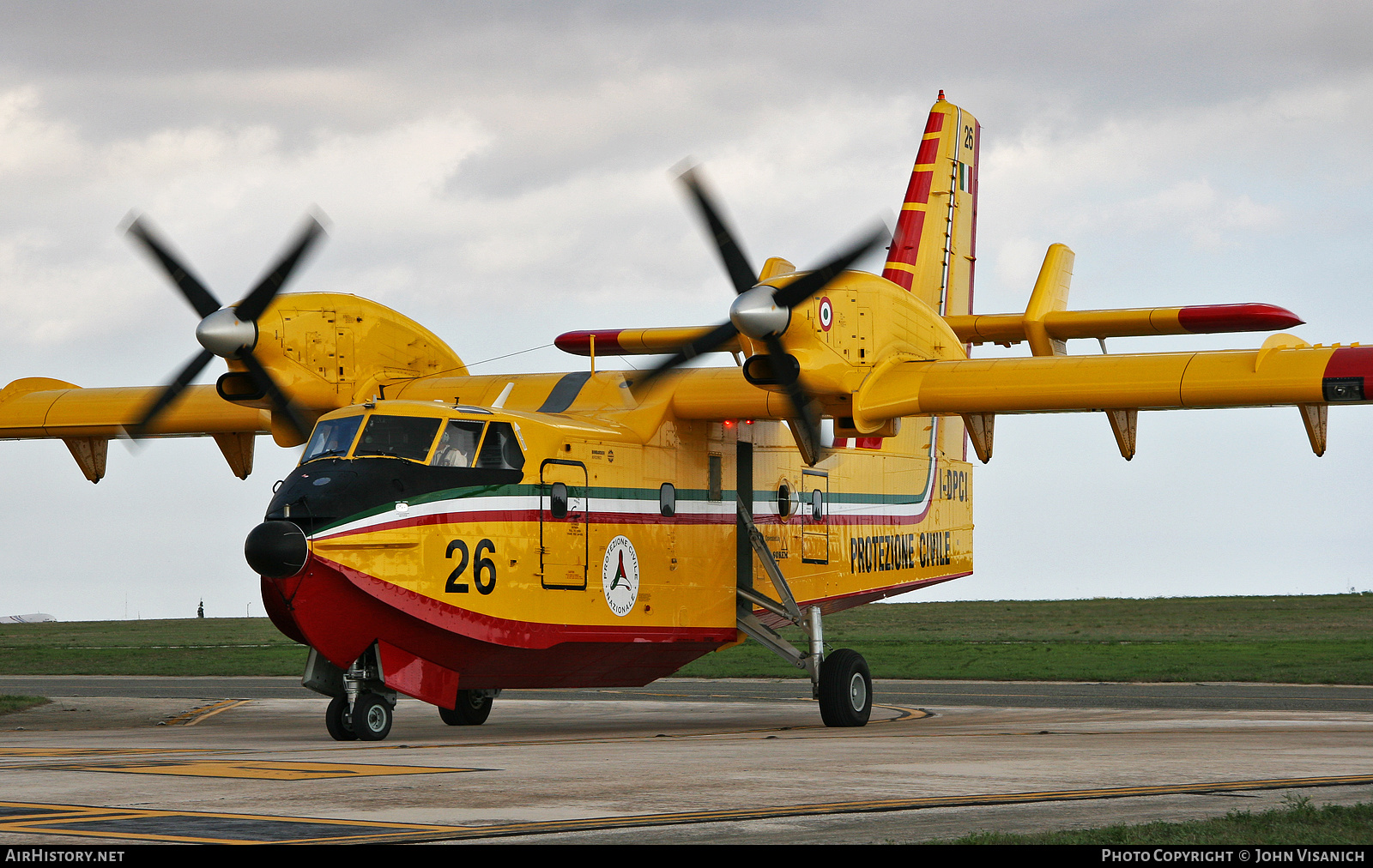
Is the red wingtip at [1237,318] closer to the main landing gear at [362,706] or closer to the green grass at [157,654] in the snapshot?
the main landing gear at [362,706]

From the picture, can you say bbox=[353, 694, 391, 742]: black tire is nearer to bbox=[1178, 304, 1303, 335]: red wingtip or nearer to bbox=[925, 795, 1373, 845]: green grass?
bbox=[925, 795, 1373, 845]: green grass

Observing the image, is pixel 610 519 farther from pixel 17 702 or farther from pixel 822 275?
pixel 17 702

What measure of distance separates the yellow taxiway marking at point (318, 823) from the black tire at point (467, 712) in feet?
34.2

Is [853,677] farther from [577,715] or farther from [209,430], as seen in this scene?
[209,430]

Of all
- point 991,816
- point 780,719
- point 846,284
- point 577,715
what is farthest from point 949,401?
point 991,816

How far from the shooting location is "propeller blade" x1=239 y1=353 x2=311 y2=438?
63.2 ft

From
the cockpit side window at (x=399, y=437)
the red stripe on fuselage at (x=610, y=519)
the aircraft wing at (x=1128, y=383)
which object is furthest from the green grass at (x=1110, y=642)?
the cockpit side window at (x=399, y=437)

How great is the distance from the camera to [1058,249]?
74.5ft

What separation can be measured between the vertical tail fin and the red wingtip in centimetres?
464

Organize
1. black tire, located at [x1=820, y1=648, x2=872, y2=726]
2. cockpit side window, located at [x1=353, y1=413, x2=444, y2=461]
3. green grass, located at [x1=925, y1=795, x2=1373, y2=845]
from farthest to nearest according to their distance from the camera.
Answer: black tire, located at [x1=820, y1=648, x2=872, y2=726] < cockpit side window, located at [x1=353, y1=413, x2=444, y2=461] < green grass, located at [x1=925, y1=795, x2=1373, y2=845]

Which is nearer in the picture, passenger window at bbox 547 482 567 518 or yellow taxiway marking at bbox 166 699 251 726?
passenger window at bbox 547 482 567 518

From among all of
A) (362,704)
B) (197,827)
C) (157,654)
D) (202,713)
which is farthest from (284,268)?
(157,654)

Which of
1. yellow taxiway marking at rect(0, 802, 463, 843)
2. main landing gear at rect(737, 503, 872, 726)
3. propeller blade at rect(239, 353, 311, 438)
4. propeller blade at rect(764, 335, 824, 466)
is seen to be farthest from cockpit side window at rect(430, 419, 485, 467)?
yellow taxiway marking at rect(0, 802, 463, 843)

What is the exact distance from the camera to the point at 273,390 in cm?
1930
